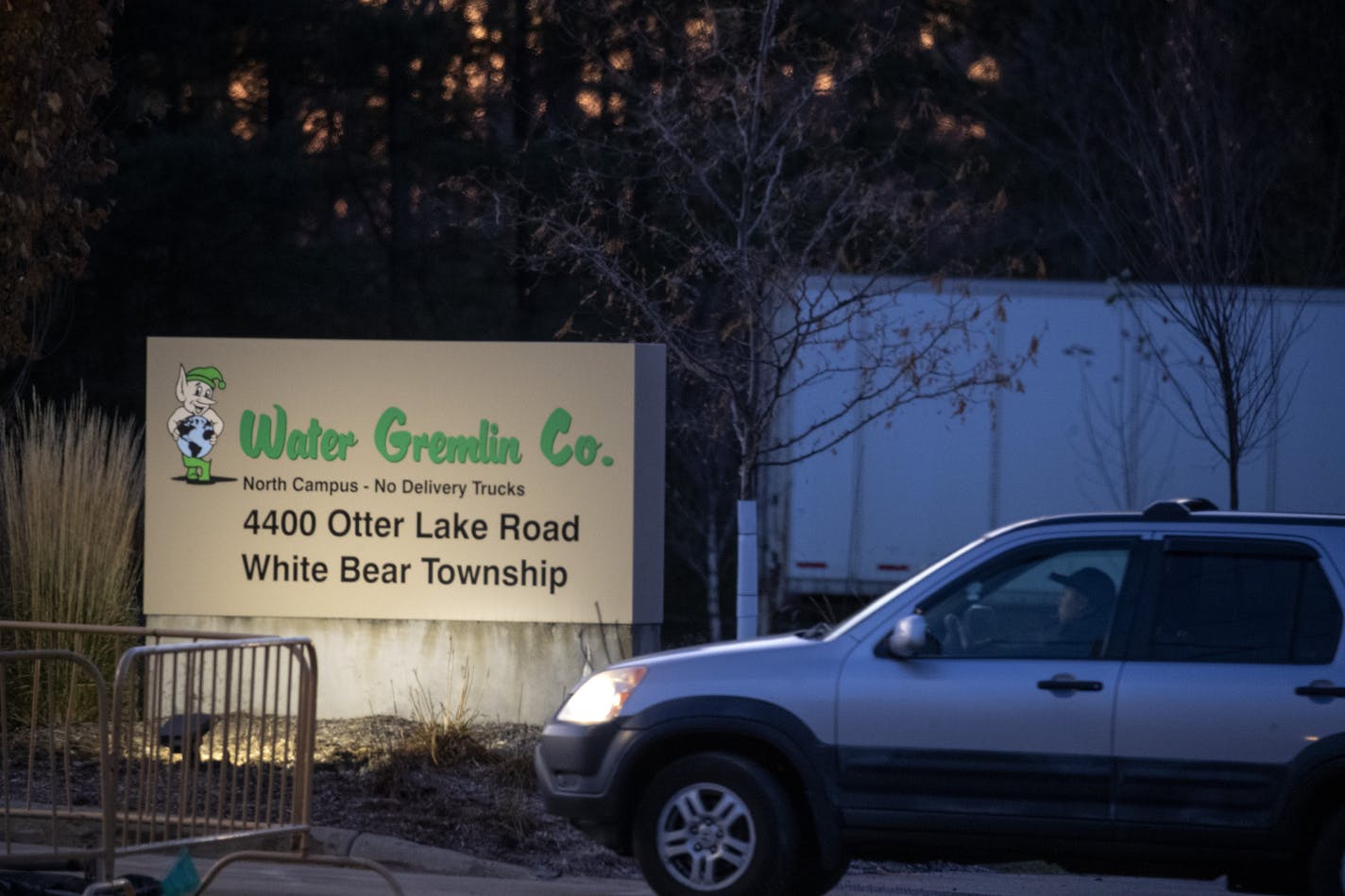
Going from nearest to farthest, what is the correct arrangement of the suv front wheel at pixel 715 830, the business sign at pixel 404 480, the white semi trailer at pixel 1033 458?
the suv front wheel at pixel 715 830 < the business sign at pixel 404 480 < the white semi trailer at pixel 1033 458

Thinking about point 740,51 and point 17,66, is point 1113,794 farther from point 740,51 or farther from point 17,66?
point 740,51

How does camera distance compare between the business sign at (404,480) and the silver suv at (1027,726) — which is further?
the business sign at (404,480)

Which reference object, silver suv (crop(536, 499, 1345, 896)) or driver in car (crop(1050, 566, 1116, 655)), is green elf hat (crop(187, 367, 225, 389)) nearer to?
silver suv (crop(536, 499, 1345, 896))

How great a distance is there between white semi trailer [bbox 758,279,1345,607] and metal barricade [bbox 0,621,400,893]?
6.52 meters

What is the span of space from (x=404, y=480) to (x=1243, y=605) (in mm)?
6630

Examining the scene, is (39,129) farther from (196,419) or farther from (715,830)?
(715,830)

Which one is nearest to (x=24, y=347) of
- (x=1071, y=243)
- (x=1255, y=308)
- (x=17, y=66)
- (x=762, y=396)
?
(x=17, y=66)

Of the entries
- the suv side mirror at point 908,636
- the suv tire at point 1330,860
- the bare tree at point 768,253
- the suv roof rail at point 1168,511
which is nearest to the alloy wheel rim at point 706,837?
the suv side mirror at point 908,636

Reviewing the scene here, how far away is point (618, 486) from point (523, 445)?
28.0 inches

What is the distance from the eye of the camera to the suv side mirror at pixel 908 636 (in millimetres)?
7750

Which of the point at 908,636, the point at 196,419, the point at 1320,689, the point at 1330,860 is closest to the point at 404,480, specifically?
the point at 196,419

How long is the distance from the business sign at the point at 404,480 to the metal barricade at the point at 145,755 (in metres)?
0.78

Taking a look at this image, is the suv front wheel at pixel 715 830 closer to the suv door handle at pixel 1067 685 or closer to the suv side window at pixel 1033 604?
the suv side window at pixel 1033 604

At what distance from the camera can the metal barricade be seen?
725 centimetres
